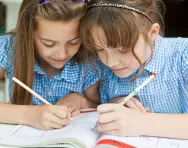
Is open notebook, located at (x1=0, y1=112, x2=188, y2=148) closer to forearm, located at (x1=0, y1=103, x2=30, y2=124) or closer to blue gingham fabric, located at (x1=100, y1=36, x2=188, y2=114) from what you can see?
forearm, located at (x1=0, y1=103, x2=30, y2=124)

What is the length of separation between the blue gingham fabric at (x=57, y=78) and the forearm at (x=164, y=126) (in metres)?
0.26

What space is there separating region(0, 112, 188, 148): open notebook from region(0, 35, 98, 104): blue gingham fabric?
22 centimetres

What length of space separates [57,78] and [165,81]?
0.27 m

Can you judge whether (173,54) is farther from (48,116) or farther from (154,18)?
(48,116)

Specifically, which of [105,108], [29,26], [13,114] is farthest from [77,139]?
[29,26]

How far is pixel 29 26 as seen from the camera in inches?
30.2

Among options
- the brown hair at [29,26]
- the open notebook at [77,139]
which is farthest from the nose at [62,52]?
the open notebook at [77,139]

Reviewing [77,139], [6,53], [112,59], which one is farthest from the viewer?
[6,53]

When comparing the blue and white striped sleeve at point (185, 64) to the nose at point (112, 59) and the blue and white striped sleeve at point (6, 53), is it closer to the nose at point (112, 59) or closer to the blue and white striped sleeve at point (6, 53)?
the nose at point (112, 59)

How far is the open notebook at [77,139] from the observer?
57 cm

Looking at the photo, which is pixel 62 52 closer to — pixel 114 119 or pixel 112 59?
pixel 112 59

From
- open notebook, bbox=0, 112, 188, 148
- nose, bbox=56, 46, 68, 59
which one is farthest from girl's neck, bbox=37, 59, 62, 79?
open notebook, bbox=0, 112, 188, 148

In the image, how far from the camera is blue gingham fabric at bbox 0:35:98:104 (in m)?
0.85

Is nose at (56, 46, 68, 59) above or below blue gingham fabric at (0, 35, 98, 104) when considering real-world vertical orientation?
above
